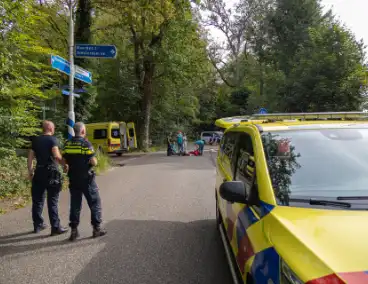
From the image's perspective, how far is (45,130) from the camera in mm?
5238

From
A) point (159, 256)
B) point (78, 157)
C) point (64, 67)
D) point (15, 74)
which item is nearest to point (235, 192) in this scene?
point (159, 256)

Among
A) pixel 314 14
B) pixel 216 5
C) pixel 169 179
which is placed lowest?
pixel 169 179

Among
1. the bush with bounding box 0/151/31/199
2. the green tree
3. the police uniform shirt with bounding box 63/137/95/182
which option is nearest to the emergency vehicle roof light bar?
the police uniform shirt with bounding box 63/137/95/182

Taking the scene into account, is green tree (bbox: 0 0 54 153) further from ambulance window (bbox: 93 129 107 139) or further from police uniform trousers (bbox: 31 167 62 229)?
ambulance window (bbox: 93 129 107 139)

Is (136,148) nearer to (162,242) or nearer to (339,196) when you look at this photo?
(162,242)

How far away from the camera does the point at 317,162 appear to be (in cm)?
282

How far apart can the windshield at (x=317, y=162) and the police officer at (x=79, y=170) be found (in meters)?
2.73

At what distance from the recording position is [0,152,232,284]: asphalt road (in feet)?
12.5

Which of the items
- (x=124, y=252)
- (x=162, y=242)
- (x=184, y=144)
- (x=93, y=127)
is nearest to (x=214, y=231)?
(x=162, y=242)

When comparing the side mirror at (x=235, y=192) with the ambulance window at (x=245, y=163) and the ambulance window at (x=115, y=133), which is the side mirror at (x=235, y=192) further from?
the ambulance window at (x=115, y=133)

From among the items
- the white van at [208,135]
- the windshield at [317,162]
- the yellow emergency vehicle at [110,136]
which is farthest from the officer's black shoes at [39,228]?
the white van at [208,135]

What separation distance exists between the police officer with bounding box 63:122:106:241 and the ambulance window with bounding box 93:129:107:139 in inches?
712

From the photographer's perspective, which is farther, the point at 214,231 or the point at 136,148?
the point at 136,148

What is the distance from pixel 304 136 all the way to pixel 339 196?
786 mm
